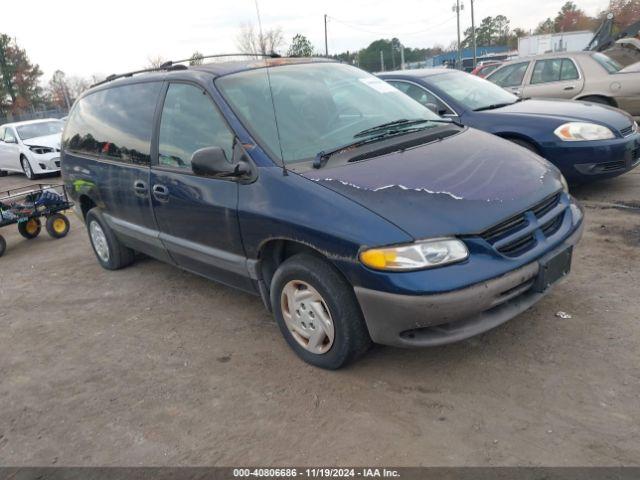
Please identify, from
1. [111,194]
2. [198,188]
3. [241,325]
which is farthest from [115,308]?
[198,188]

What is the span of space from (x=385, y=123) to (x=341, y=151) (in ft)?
1.96

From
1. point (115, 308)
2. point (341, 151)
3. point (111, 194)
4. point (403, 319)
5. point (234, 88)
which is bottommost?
point (115, 308)

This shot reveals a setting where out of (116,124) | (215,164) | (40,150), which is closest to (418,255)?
(215,164)

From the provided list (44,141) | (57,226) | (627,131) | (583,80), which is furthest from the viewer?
(44,141)

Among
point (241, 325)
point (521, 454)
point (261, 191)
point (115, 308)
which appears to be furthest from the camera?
point (115, 308)

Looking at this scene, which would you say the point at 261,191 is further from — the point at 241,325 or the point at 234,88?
the point at 241,325

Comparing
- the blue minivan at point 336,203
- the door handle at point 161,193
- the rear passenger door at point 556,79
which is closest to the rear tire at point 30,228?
the blue minivan at point 336,203

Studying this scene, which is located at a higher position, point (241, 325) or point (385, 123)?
point (385, 123)

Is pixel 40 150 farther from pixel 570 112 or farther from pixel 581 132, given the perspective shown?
pixel 581 132

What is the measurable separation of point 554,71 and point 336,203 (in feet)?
25.9

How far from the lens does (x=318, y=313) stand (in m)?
3.08

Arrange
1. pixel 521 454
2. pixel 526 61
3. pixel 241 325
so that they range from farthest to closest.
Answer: pixel 526 61 → pixel 241 325 → pixel 521 454

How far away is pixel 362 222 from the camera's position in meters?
2.74

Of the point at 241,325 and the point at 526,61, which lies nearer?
the point at 241,325
